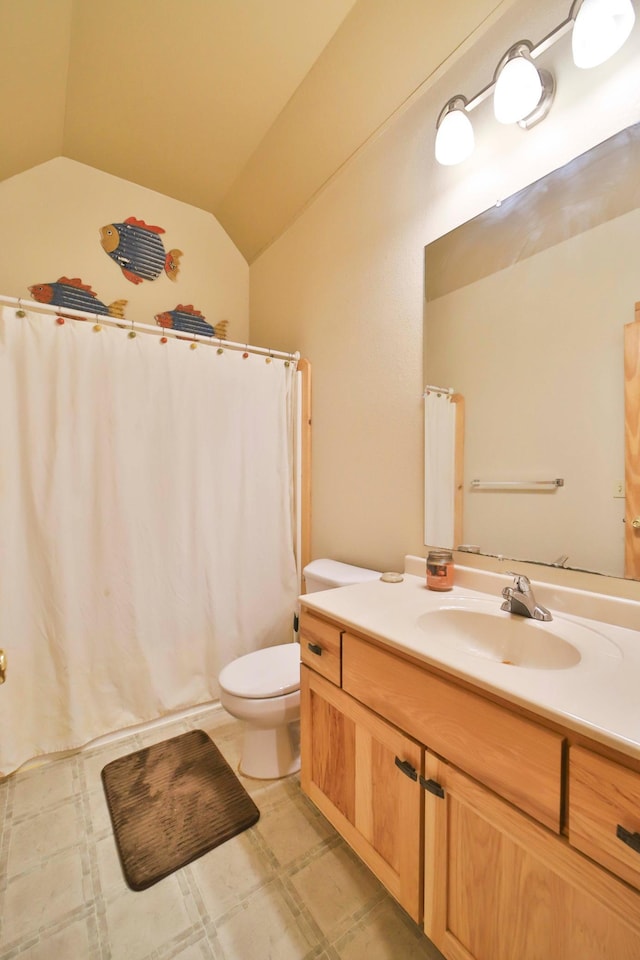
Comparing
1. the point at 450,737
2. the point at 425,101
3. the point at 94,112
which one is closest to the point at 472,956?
the point at 450,737

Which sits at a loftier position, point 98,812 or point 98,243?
point 98,243

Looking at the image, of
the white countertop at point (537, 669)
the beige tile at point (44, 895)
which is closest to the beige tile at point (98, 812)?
the beige tile at point (44, 895)

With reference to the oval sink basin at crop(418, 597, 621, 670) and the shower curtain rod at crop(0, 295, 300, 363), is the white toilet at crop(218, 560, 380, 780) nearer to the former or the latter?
the oval sink basin at crop(418, 597, 621, 670)

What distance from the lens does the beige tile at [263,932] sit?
965 mm

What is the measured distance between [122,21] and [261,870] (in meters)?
2.89

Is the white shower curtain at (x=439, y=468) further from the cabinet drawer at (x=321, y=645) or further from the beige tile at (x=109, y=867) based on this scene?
the beige tile at (x=109, y=867)

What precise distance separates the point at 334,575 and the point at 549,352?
113cm

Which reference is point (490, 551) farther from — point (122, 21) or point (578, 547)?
point (122, 21)

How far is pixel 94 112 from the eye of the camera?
1.77m

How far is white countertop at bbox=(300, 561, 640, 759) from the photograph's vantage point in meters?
0.62

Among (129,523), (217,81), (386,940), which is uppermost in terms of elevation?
(217,81)

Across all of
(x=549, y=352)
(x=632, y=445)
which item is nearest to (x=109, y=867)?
(x=632, y=445)

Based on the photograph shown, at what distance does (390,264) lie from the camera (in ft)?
5.26

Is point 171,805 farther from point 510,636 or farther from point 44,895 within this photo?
point 510,636
